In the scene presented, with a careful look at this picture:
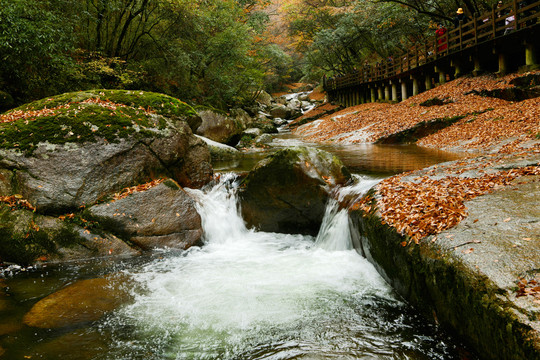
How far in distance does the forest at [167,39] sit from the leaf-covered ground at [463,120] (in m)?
4.91

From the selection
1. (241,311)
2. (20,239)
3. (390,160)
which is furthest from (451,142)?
(20,239)

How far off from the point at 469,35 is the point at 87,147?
19.0 metres

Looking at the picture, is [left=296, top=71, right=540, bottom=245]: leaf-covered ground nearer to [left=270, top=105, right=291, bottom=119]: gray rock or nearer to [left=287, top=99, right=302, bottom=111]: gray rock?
[left=270, top=105, right=291, bottom=119]: gray rock

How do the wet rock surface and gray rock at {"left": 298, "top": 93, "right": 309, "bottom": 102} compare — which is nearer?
the wet rock surface

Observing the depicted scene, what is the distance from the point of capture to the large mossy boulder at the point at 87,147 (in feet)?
19.1

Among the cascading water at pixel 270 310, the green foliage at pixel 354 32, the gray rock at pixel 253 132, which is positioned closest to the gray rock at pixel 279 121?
the green foliage at pixel 354 32

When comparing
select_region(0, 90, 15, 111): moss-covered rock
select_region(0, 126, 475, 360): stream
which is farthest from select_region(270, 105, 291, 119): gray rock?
select_region(0, 126, 475, 360): stream

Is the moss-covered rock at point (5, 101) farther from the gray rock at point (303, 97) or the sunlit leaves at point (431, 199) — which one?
the gray rock at point (303, 97)

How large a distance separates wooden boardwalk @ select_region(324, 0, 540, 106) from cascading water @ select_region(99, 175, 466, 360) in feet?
44.6

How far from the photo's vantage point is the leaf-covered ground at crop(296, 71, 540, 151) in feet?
32.6

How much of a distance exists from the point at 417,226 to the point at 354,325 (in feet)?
4.62

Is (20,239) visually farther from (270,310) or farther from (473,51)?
(473,51)

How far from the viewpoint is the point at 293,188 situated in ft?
23.3

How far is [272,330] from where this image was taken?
351cm
